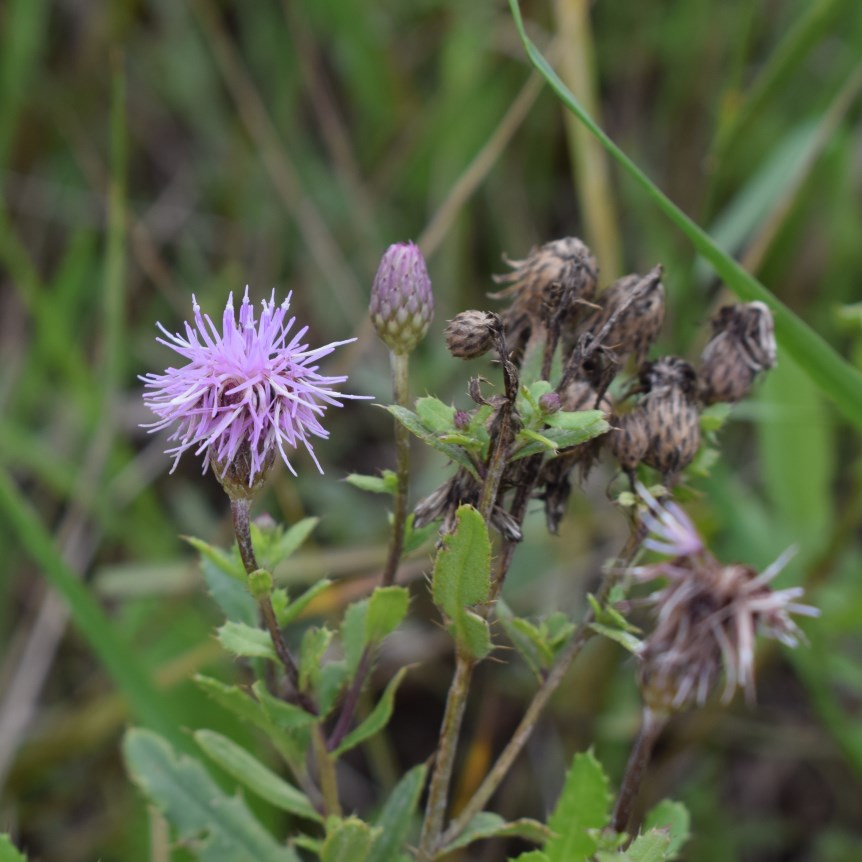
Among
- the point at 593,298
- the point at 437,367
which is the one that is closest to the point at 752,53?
the point at 437,367

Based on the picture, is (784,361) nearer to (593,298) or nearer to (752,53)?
(593,298)

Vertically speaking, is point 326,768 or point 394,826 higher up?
point 326,768

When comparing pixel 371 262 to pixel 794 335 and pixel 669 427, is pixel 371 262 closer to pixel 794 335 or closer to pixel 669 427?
pixel 794 335

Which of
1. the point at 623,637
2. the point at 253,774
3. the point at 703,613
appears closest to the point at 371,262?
the point at 253,774

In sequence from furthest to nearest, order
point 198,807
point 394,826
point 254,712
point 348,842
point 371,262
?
1. point 371,262
2. point 198,807
3. point 394,826
4. point 254,712
5. point 348,842

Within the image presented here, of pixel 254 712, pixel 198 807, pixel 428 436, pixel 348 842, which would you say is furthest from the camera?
pixel 198 807

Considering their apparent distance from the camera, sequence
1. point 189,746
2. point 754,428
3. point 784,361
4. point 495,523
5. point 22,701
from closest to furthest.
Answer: point 495,523 < point 189,746 < point 784,361 < point 22,701 < point 754,428

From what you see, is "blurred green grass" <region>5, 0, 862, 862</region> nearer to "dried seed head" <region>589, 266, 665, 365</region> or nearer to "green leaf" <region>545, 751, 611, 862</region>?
"green leaf" <region>545, 751, 611, 862</region>
